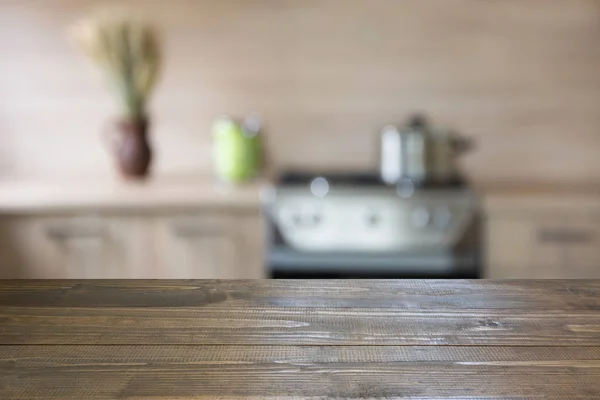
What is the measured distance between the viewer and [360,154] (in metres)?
2.63

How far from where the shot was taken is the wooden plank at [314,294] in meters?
0.72

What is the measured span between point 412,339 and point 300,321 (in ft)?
0.39

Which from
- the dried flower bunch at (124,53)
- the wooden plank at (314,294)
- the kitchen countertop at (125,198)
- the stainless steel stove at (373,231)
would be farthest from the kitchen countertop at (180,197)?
the wooden plank at (314,294)

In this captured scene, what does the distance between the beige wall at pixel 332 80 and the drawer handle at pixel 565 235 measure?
504mm

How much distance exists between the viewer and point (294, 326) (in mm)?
661

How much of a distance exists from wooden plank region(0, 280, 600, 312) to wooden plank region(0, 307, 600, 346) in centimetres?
2

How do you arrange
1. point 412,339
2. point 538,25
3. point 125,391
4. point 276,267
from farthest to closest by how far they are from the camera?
point 538,25, point 276,267, point 412,339, point 125,391

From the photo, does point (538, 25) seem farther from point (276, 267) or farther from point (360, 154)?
point (276, 267)

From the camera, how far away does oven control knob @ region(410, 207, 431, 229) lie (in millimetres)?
2104

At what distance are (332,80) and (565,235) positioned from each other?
1060 mm

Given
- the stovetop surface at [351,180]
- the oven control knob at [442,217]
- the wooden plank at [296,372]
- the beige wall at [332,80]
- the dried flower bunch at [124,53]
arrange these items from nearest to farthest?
the wooden plank at [296,372] → the oven control knob at [442,217] → the stovetop surface at [351,180] → the dried flower bunch at [124,53] → the beige wall at [332,80]

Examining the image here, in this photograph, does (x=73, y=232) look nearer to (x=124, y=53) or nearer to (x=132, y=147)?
(x=132, y=147)

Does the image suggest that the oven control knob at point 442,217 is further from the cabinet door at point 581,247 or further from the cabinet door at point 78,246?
the cabinet door at point 78,246

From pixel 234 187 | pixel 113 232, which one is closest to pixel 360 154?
pixel 234 187
